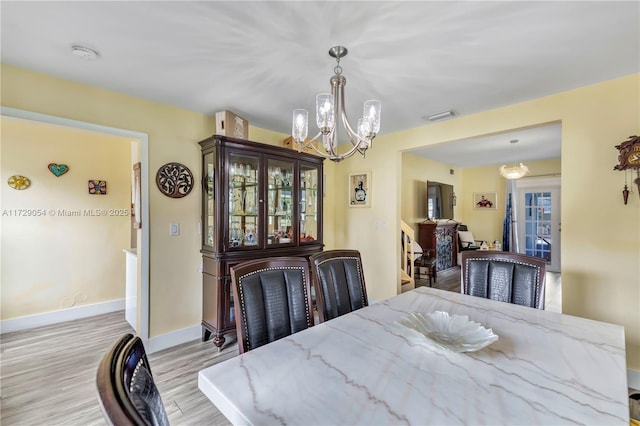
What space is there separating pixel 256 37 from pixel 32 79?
5.95 ft

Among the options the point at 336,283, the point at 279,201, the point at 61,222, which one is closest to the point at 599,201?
the point at 336,283

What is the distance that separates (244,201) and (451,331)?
7.56ft

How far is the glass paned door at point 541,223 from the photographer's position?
19.9 feet

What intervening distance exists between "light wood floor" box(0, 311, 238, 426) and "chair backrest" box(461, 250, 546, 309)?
6.41 ft

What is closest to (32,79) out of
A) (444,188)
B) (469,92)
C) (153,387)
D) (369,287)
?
(153,387)

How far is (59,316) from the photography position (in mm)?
3375

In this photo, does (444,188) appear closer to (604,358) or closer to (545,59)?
(545,59)

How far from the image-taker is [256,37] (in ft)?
5.58

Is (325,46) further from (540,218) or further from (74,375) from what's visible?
(540,218)

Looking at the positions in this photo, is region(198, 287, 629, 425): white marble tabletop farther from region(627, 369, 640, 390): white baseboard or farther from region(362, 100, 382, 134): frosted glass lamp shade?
region(627, 369, 640, 390): white baseboard

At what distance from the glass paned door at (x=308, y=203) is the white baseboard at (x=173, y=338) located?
1.48 metres

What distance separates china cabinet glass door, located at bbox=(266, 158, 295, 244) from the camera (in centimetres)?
312

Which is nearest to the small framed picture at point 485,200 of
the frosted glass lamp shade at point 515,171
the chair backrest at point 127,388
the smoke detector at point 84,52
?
the frosted glass lamp shade at point 515,171

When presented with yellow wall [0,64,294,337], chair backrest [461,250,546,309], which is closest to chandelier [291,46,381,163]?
chair backrest [461,250,546,309]
